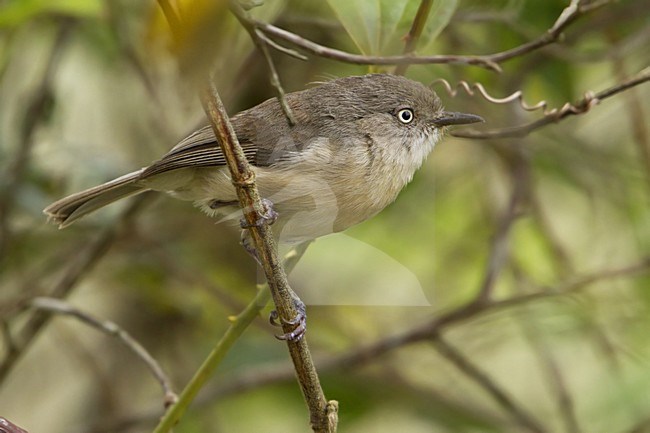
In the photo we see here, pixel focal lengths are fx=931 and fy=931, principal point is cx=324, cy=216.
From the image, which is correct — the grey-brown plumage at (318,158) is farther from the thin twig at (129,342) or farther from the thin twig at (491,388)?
the thin twig at (491,388)

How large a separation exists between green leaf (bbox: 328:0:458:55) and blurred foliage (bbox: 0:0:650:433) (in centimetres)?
87

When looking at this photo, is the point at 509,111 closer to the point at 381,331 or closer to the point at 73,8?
the point at 381,331

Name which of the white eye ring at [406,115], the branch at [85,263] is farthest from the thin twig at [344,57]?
the branch at [85,263]

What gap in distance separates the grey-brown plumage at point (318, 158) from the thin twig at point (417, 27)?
278mm

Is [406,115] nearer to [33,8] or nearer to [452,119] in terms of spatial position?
[452,119]

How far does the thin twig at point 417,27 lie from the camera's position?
248 centimetres

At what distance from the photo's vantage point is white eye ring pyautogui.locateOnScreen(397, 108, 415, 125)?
117 inches

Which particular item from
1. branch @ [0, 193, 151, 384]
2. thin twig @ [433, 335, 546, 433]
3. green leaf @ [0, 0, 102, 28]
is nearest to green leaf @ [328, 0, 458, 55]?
green leaf @ [0, 0, 102, 28]

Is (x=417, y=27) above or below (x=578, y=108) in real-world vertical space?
above

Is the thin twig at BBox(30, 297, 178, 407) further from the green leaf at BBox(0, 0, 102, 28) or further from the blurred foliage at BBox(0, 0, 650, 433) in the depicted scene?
the green leaf at BBox(0, 0, 102, 28)

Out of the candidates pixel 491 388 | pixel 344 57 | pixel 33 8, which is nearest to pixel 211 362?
pixel 344 57

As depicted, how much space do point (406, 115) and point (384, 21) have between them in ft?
1.51

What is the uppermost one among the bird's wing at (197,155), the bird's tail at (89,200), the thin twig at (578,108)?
the thin twig at (578,108)

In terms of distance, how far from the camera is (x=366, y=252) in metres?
4.82
